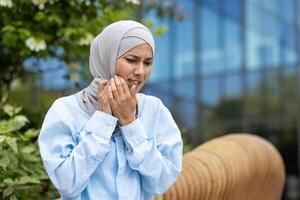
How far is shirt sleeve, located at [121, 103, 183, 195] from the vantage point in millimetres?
2359

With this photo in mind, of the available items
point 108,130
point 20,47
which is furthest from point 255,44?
point 108,130

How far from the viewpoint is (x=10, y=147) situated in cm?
362

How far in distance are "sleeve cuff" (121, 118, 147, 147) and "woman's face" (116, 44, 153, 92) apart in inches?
5.8

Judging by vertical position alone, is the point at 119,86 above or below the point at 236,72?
above

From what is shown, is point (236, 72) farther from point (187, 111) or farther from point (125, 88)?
point (125, 88)

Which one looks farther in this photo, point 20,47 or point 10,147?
point 20,47

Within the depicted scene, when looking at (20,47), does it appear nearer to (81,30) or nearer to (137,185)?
(81,30)

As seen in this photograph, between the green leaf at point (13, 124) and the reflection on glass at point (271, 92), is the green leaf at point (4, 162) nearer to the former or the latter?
the green leaf at point (13, 124)

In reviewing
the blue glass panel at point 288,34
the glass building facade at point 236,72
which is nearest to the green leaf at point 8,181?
the glass building facade at point 236,72

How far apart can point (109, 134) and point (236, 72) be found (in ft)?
52.2

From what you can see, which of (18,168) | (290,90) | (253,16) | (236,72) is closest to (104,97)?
(18,168)

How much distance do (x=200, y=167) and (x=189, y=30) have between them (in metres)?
15.0

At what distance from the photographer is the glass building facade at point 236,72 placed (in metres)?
17.2

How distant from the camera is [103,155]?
231 cm
